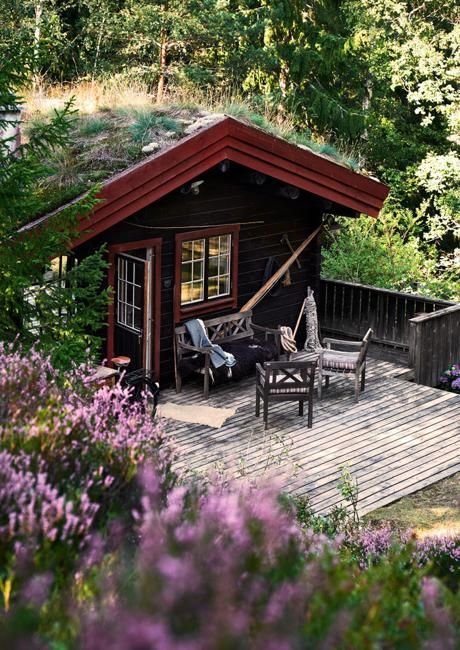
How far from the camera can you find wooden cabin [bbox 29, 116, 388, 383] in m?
12.7

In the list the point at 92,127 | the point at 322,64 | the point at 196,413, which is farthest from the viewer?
the point at 322,64

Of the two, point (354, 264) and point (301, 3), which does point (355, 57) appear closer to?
point (301, 3)

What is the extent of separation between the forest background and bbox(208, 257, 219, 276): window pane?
10712 mm

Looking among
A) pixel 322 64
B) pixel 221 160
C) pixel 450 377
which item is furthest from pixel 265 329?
pixel 322 64

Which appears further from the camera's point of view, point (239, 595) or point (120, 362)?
point (120, 362)

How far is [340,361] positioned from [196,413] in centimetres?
205

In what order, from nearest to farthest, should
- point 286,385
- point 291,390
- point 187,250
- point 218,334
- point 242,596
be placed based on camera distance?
point 242,596 → point 286,385 → point 291,390 → point 187,250 → point 218,334

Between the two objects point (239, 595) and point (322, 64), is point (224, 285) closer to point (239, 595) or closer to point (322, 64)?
point (239, 595)

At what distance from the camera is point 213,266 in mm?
14375

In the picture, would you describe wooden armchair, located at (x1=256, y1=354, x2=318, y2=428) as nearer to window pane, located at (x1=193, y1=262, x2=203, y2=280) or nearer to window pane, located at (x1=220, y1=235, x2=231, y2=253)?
window pane, located at (x1=193, y1=262, x2=203, y2=280)

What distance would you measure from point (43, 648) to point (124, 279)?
1080cm

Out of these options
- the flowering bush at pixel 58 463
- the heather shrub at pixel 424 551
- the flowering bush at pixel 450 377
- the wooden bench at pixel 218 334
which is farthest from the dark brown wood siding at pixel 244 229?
the flowering bush at pixel 58 463

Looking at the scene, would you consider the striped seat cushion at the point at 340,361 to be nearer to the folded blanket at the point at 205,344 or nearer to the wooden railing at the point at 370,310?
the folded blanket at the point at 205,344

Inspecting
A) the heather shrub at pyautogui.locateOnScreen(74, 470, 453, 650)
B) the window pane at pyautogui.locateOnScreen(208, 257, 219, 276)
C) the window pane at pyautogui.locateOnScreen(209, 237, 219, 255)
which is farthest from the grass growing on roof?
the heather shrub at pyautogui.locateOnScreen(74, 470, 453, 650)
